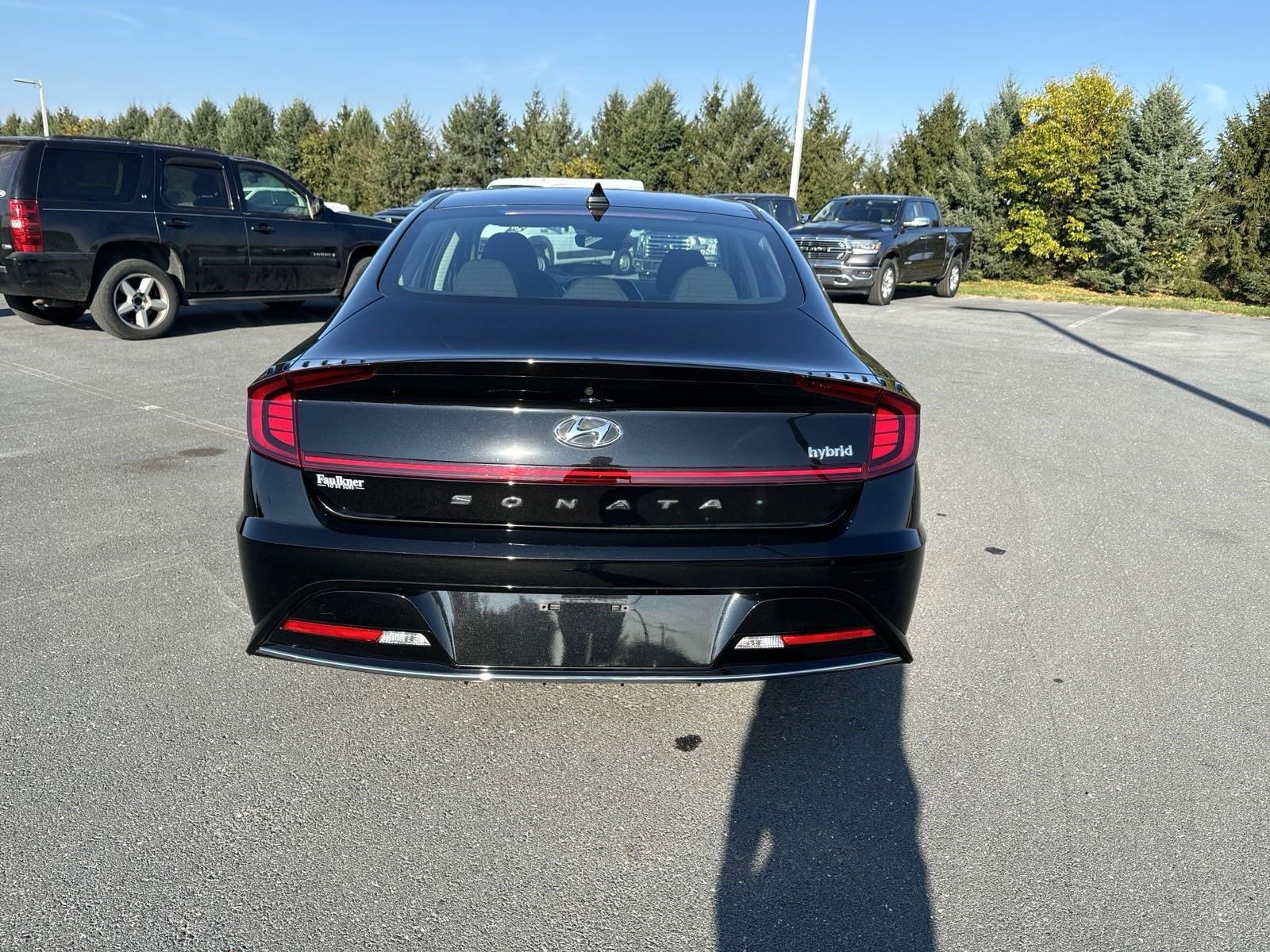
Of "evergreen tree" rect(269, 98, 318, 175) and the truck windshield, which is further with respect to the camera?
"evergreen tree" rect(269, 98, 318, 175)

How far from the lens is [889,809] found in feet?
8.80

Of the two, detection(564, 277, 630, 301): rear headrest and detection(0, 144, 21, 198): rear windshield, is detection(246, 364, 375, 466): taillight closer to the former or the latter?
detection(564, 277, 630, 301): rear headrest

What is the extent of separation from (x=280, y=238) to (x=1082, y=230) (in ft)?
61.5

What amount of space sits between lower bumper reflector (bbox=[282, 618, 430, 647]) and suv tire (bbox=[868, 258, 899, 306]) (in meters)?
15.4

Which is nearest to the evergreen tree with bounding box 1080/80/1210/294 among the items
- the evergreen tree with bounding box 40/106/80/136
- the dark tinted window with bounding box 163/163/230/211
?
the dark tinted window with bounding box 163/163/230/211

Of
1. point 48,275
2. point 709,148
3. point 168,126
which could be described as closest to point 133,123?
point 168,126

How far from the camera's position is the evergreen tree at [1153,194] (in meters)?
21.7

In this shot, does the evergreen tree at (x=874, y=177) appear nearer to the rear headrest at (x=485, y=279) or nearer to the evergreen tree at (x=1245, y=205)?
the evergreen tree at (x=1245, y=205)

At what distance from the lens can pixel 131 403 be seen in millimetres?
7379

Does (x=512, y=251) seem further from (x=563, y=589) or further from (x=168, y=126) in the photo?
(x=168, y=126)

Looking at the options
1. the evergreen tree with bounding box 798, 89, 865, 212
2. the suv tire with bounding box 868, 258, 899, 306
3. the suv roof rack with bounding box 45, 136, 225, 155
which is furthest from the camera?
the evergreen tree with bounding box 798, 89, 865, 212

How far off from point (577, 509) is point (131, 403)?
237 inches

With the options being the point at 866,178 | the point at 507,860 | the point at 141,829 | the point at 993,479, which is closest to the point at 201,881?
the point at 141,829

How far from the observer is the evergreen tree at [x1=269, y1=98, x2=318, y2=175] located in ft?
152
